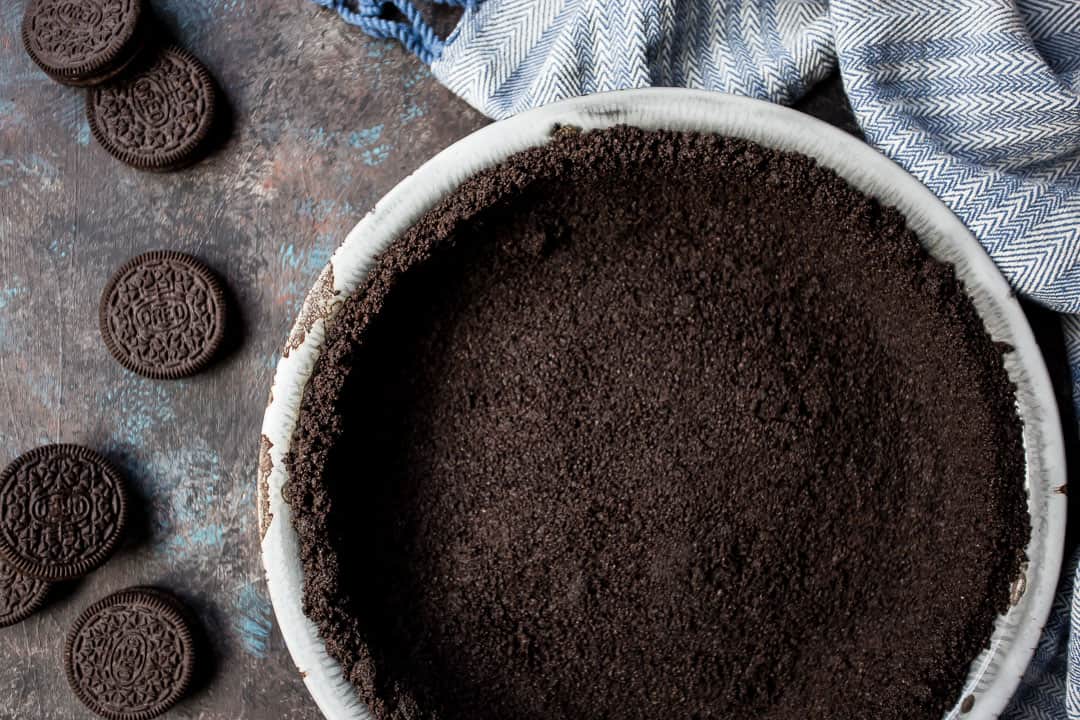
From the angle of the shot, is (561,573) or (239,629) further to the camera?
(239,629)

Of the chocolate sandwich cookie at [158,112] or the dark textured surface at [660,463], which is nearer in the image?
the dark textured surface at [660,463]

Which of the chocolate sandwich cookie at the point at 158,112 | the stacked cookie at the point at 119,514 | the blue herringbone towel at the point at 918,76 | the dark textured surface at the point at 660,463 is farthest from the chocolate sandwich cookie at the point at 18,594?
the blue herringbone towel at the point at 918,76

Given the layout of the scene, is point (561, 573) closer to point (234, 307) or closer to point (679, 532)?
point (679, 532)

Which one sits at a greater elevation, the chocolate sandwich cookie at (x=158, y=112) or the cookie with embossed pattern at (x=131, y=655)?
the chocolate sandwich cookie at (x=158, y=112)

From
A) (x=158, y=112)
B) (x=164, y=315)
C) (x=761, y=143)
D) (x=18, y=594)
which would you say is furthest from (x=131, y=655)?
(x=761, y=143)

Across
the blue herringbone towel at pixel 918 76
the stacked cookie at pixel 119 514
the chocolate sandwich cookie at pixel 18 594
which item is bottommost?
the chocolate sandwich cookie at pixel 18 594

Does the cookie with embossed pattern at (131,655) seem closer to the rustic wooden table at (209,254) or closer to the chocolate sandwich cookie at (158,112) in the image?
the rustic wooden table at (209,254)

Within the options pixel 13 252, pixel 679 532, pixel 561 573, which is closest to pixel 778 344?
pixel 679 532
